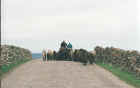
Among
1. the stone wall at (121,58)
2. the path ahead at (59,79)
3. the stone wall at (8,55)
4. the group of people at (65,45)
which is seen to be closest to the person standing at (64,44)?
the group of people at (65,45)

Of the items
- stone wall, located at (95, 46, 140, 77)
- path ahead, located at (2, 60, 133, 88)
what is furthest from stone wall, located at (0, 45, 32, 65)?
stone wall, located at (95, 46, 140, 77)

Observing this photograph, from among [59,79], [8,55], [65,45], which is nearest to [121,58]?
[65,45]

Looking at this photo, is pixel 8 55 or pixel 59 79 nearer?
pixel 59 79

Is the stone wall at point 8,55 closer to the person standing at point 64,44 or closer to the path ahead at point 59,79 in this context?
the path ahead at point 59,79

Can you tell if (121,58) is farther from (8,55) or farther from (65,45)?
(8,55)

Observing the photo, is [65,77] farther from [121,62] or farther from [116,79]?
[121,62]

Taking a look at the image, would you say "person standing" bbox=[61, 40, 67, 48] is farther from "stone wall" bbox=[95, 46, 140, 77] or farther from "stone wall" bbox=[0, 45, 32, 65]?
"stone wall" bbox=[0, 45, 32, 65]

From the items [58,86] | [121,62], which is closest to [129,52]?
[121,62]

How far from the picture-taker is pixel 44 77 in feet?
75.6

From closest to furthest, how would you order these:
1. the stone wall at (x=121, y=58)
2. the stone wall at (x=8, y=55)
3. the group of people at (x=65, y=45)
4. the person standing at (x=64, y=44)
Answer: the stone wall at (x=121, y=58)
the stone wall at (x=8, y=55)
the group of people at (x=65, y=45)
the person standing at (x=64, y=44)

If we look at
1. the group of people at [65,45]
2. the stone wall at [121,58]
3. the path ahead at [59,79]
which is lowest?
the path ahead at [59,79]

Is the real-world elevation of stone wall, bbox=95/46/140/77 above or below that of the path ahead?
above

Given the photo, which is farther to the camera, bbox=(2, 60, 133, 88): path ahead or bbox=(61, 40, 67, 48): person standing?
bbox=(61, 40, 67, 48): person standing

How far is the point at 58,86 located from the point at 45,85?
48.6 inches
